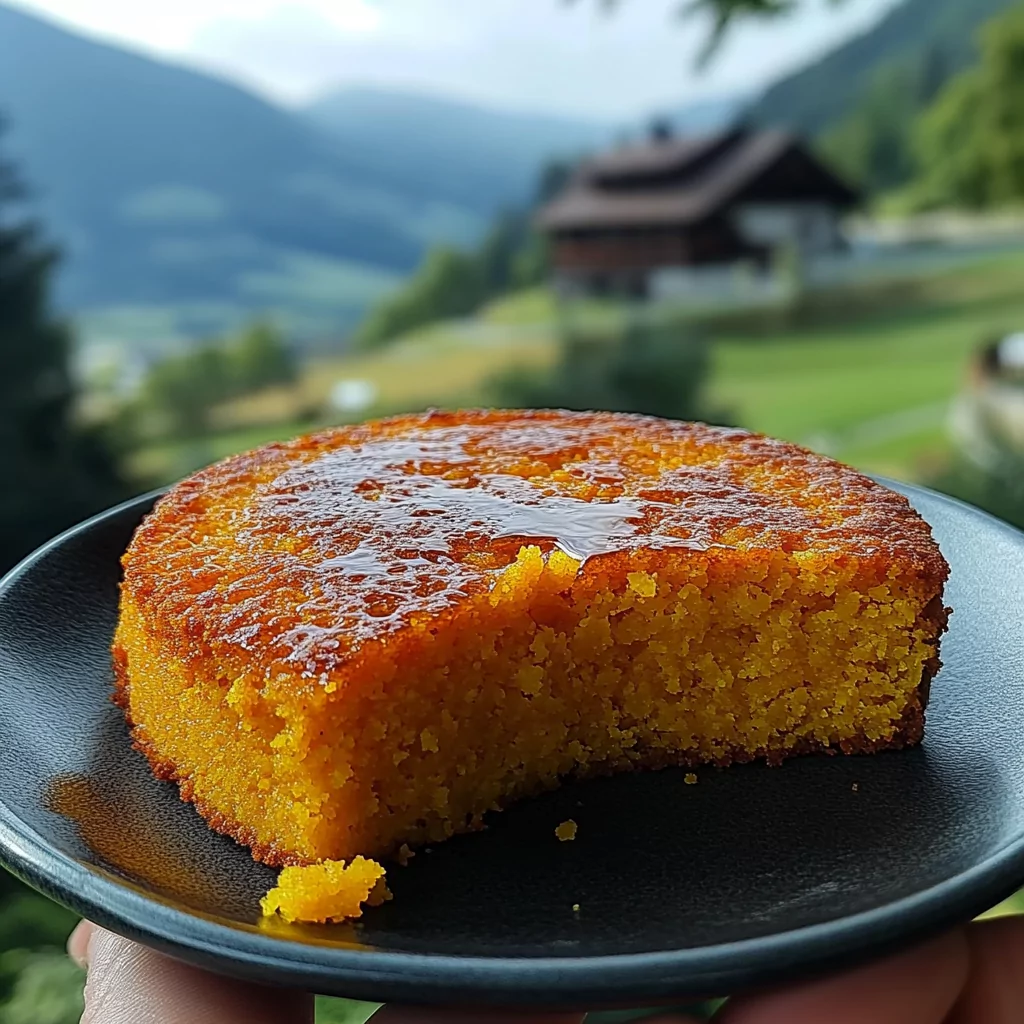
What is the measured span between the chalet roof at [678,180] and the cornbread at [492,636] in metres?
3.69

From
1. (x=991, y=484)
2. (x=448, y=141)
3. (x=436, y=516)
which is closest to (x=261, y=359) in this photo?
(x=448, y=141)

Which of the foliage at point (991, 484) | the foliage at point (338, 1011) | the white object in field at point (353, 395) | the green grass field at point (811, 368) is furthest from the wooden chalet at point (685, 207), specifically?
the foliage at point (338, 1011)

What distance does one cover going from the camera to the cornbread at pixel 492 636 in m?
1.21

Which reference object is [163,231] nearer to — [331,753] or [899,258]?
[899,258]

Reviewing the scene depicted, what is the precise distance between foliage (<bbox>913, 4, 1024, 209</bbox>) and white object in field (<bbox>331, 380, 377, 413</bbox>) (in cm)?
282

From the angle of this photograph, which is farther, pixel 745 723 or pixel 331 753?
pixel 745 723

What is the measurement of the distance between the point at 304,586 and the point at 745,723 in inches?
22.8

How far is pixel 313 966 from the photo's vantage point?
37.1 inches

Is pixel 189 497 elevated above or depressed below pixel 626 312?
above

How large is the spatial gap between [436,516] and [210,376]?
11.6 feet

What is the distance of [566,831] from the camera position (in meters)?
1.28

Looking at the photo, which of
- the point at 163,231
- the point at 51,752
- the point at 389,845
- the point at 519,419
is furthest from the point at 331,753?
the point at 163,231

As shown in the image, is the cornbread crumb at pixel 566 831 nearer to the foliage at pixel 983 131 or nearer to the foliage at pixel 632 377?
the foliage at pixel 632 377

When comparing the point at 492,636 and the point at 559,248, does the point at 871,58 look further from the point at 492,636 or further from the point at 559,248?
the point at 492,636
